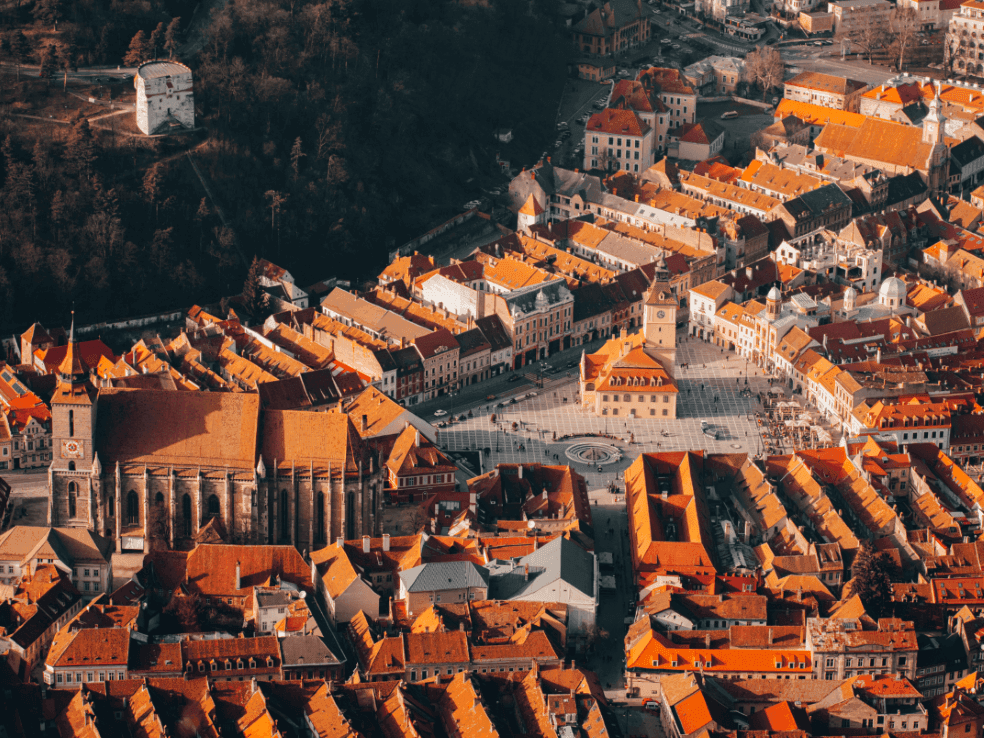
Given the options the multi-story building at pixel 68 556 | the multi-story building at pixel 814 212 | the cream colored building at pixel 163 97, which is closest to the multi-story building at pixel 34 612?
the multi-story building at pixel 68 556

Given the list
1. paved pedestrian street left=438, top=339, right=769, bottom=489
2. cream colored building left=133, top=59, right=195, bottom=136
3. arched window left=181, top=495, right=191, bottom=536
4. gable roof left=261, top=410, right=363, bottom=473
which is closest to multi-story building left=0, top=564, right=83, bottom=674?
arched window left=181, top=495, right=191, bottom=536

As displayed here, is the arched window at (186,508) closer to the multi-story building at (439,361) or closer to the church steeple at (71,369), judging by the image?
the church steeple at (71,369)

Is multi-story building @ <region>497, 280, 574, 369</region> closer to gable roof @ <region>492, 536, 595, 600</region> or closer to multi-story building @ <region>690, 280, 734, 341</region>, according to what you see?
multi-story building @ <region>690, 280, 734, 341</region>

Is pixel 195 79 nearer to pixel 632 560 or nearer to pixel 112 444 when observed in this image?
pixel 112 444

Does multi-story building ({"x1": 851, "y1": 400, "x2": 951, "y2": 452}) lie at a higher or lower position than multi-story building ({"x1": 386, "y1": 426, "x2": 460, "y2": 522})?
lower

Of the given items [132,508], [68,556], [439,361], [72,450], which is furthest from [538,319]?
[68,556]

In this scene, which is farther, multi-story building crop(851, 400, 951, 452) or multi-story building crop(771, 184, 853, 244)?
multi-story building crop(771, 184, 853, 244)

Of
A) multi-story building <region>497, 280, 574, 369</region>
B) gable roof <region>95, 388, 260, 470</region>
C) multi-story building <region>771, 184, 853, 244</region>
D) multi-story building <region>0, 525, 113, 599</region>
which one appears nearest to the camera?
multi-story building <region>0, 525, 113, 599</region>

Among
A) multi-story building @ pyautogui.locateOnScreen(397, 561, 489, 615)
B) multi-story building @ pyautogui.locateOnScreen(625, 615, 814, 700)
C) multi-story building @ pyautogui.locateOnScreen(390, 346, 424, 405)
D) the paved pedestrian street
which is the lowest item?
the paved pedestrian street

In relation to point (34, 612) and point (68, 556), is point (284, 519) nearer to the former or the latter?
point (68, 556)
